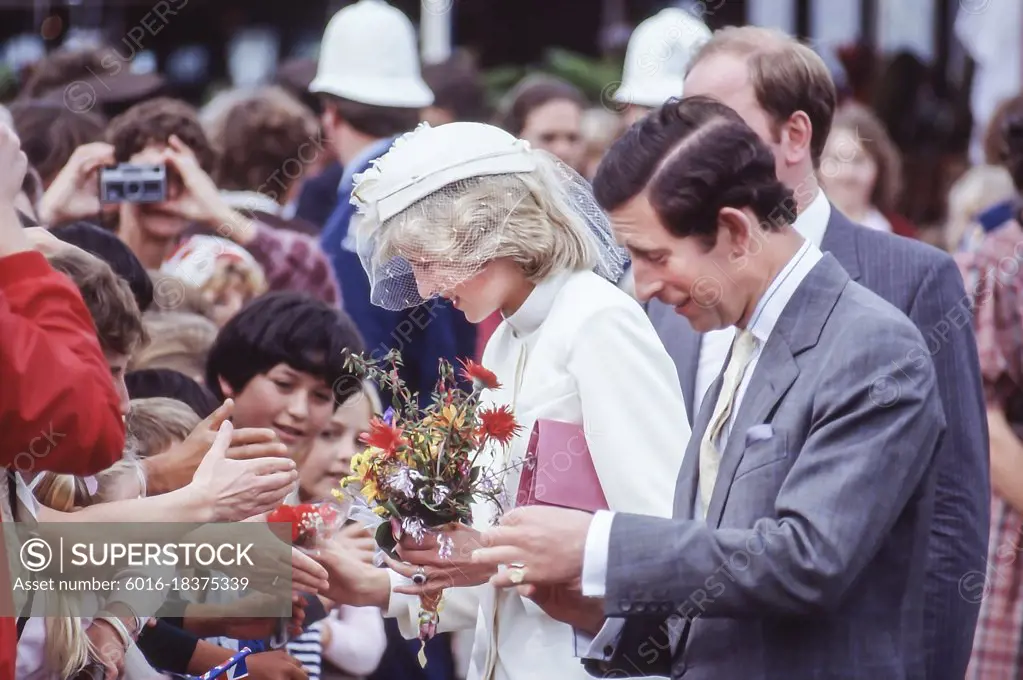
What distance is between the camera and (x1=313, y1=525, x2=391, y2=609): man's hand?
10.5 ft

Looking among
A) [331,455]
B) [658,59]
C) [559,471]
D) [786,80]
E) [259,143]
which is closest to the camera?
[559,471]

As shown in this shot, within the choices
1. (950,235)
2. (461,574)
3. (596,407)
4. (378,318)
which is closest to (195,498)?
(461,574)

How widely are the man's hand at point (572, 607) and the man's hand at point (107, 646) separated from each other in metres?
0.89

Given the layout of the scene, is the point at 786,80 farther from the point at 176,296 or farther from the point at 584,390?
the point at 176,296

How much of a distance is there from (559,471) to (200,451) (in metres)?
0.83

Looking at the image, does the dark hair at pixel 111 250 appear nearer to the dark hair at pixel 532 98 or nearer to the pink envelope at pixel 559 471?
the pink envelope at pixel 559 471

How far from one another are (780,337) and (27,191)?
7.05 ft

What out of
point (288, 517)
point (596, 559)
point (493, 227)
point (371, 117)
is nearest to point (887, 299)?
point (493, 227)

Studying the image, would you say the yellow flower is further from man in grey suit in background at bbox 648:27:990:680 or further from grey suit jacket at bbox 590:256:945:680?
man in grey suit in background at bbox 648:27:990:680

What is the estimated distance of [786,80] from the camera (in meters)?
3.58

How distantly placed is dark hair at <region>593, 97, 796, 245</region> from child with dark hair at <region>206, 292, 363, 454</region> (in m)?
1.36

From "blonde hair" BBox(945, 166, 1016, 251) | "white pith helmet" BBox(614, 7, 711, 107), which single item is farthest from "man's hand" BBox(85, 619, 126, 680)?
"blonde hair" BBox(945, 166, 1016, 251)

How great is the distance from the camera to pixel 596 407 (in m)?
2.96

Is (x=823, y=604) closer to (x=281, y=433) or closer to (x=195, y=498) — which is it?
(x=195, y=498)
